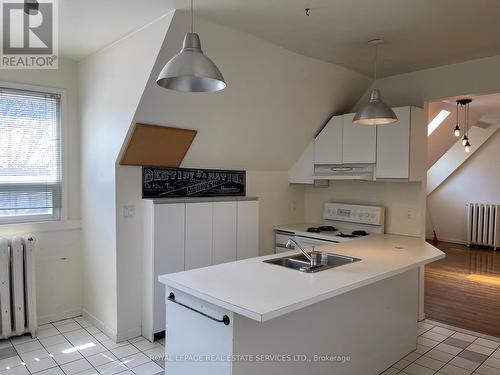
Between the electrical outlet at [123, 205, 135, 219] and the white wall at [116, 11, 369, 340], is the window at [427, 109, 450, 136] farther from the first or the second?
the electrical outlet at [123, 205, 135, 219]

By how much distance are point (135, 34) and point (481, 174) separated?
7.44 meters

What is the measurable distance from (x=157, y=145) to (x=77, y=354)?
6.03ft

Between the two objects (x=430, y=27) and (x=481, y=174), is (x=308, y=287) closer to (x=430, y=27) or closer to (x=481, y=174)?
(x=430, y=27)

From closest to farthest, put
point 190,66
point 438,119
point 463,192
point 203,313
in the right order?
point 190,66 < point 203,313 < point 438,119 < point 463,192

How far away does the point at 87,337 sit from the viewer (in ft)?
11.1

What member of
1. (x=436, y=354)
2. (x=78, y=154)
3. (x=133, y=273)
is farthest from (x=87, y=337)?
(x=436, y=354)

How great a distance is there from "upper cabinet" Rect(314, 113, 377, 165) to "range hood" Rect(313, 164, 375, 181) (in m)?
0.05

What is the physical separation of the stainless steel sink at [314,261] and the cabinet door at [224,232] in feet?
3.67

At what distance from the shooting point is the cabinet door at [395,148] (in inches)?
136

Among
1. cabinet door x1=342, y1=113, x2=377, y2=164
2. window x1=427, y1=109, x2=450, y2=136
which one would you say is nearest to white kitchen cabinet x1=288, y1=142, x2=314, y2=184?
cabinet door x1=342, y1=113, x2=377, y2=164

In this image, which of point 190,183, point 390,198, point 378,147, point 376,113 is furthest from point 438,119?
point 190,183

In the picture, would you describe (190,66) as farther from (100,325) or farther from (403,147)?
(100,325)

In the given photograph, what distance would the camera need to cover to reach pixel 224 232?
3734 mm

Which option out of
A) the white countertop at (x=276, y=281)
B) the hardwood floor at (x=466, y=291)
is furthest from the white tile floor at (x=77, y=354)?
the hardwood floor at (x=466, y=291)
